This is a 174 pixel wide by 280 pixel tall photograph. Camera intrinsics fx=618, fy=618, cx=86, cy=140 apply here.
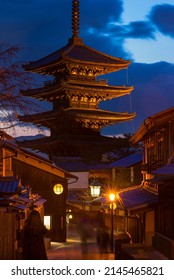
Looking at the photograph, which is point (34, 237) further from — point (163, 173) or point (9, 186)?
point (9, 186)

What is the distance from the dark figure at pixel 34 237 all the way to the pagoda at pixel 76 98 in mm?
31173

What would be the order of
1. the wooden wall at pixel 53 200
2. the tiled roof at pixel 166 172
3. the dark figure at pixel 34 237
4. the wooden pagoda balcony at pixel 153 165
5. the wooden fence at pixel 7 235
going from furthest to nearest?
the wooden wall at pixel 53 200 < the wooden pagoda balcony at pixel 153 165 < the wooden fence at pixel 7 235 < the tiled roof at pixel 166 172 < the dark figure at pixel 34 237

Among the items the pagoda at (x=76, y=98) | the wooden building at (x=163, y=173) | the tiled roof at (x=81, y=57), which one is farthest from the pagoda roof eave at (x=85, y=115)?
the wooden building at (x=163, y=173)

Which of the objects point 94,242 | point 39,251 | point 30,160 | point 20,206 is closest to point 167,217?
point 20,206

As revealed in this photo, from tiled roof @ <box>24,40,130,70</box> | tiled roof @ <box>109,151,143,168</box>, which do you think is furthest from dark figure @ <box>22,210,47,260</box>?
tiled roof @ <box>24,40,130,70</box>

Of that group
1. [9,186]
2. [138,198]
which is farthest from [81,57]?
[9,186]

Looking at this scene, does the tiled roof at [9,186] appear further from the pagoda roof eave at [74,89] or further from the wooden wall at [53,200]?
the pagoda roof eave at [74,89]

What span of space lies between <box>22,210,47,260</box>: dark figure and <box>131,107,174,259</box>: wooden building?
3326 millimetres

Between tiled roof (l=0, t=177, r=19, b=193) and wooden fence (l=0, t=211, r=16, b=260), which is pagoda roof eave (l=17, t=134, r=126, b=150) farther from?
wooden fence (l=0, t=211, r=16, b=260)

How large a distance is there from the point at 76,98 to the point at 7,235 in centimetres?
3094

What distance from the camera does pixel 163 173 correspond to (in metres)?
13.1

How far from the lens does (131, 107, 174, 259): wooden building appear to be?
14625 mm

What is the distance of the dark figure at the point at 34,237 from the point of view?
1077 centimetres

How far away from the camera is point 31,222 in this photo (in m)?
10.8
